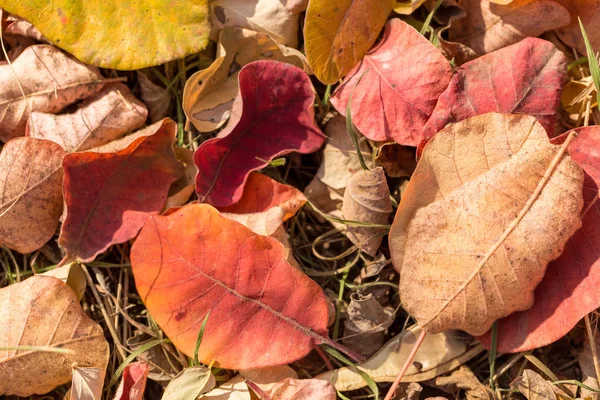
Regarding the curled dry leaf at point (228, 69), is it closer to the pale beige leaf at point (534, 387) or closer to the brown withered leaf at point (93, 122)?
the brown withered leaf at point (93, 122)

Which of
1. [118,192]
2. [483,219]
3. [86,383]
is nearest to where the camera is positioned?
[483,219]

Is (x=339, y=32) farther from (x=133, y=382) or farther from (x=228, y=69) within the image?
(x=133, y=382)

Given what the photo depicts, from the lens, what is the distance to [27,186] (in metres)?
1.44

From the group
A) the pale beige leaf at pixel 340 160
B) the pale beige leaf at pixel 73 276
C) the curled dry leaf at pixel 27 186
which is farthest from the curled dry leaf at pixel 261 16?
the pale beige leaf at pixel 73 276

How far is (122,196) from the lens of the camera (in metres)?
1.47

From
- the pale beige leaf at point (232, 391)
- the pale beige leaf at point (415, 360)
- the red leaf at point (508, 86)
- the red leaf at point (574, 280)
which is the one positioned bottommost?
the pale beige leaf at point (232, 391)

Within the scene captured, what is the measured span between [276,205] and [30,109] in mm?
617

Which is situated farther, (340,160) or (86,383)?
(340,160)

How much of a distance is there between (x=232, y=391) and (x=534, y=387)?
2.10 feet

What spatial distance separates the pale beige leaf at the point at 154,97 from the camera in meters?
1.55

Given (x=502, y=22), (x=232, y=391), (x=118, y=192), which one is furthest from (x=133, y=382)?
(x=502, y=22)

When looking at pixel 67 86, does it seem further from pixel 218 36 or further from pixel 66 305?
pixel 66 305

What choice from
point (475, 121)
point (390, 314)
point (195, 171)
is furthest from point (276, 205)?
point (475, 121)

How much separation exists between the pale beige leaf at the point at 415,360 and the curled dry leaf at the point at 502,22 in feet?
2.17
